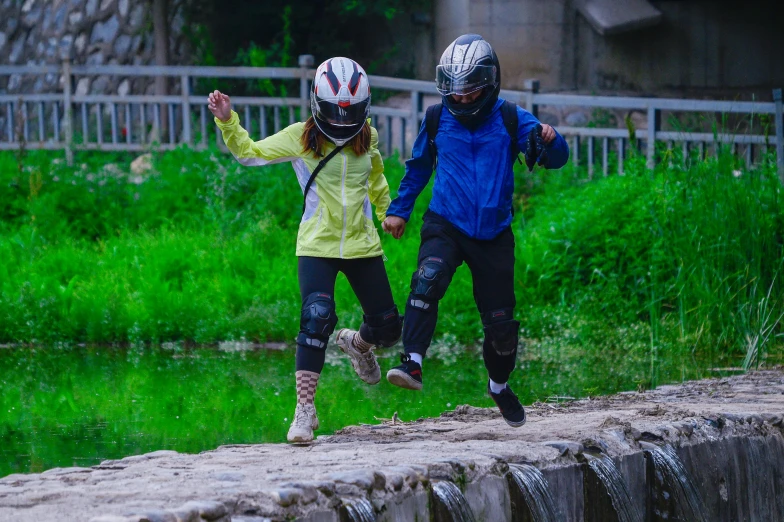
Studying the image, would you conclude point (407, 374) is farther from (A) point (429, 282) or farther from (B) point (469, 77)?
(B) point (469, 77)

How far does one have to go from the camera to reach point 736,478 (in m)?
6.33

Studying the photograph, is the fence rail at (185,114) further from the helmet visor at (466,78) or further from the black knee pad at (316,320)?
the black knee pad at (316,320)

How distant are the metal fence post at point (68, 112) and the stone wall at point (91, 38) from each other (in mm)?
1406

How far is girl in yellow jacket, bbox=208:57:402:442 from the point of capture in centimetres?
589

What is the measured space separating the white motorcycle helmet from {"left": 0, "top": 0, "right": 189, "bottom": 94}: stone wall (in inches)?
516

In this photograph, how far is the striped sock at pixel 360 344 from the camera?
6387 millimetres

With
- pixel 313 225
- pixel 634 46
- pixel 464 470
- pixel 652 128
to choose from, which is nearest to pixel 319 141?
pixel 313 225

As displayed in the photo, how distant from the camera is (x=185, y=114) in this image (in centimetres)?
1656

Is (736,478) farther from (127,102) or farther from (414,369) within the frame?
(127,102)

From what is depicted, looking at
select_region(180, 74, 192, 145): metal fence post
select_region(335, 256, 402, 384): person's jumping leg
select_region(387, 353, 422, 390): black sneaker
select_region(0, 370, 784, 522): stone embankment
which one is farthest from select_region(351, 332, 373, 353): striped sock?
select_region(180, 74, 192, 145): metal fence post

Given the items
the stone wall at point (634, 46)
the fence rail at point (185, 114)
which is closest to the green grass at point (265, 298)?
the fence rail at point (185, 114)

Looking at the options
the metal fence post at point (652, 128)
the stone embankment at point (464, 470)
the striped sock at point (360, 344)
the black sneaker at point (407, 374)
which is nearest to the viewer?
the stone embankment at point (464, 470)

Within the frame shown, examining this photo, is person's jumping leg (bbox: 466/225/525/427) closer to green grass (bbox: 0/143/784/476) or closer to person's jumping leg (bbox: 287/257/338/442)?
person's jumping leg (bbox: 287/257/338/442)

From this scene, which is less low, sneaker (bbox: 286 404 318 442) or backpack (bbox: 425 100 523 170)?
backpack (bbox: 425 100 523 170)
